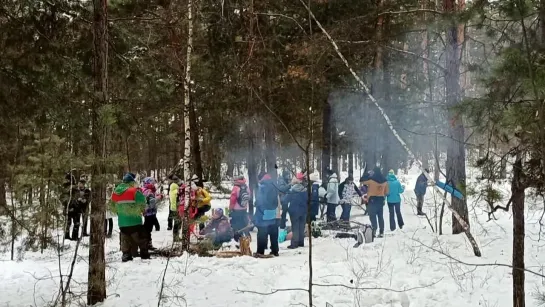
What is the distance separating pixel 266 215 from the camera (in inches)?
389

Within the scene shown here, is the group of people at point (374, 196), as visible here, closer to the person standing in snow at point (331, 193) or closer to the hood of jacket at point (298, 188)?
the person standing in snow at point (331, 193)

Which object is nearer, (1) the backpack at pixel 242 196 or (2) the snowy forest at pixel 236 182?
(2) the snowy forest at pixel 236 182

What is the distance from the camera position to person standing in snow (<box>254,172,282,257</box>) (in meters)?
9.90

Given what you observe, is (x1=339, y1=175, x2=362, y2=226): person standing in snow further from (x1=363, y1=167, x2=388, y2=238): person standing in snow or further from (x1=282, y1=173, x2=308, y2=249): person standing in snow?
(x1=282, y1=173, x2=308, y2=249): person standing in snow

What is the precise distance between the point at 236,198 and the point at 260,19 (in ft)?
19.3

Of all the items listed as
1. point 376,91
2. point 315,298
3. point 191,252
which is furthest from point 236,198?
point 376,91

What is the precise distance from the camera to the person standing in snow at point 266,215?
390 inches

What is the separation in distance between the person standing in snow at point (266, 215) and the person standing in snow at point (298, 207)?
826 millimetres

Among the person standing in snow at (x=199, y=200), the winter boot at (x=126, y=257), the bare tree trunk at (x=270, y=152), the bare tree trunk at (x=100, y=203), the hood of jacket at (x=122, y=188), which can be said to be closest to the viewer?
the bare tree trunk at (x=100, y=203)

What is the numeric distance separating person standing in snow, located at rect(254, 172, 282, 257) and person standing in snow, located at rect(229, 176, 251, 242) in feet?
4.21

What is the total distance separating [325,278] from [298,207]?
337 centimetres

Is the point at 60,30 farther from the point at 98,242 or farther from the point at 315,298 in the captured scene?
the point at 315,298

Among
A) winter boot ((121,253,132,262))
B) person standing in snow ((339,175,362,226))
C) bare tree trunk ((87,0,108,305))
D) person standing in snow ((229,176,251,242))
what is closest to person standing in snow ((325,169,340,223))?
person standing in snow ((339,175,362,226))

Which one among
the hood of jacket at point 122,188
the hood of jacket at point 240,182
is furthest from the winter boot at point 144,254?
the hood of jacket at point 240,182
